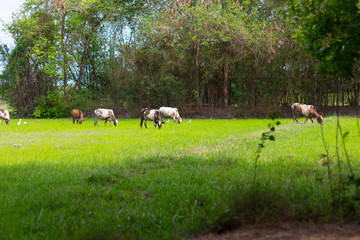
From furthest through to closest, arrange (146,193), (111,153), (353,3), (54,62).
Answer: (54,62) → (111,153) → (146,193) → (353,3)

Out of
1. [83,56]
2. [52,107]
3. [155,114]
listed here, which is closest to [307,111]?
[155,114]

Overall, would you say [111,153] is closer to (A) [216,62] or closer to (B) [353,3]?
(B) [353,3]

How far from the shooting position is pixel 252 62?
2925cm

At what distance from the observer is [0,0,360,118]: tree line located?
2664 centimetres

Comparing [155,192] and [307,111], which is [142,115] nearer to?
[307,111]

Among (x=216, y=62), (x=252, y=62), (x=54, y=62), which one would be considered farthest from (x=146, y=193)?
(x=54, y=62)

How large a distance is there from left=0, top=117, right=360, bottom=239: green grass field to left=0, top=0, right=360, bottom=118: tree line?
17018 mm

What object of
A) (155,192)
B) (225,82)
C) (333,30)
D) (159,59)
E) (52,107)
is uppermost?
(159,59)

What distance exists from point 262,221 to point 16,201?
11.4 ft

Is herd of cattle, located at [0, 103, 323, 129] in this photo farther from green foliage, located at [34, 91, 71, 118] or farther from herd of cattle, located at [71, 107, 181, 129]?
green foliage, located at [34, 91, 71, 118]

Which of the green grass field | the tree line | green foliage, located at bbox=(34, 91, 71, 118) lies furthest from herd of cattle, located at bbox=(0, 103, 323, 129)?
green foliage, located at bbox=(34, 91, 71, 118)

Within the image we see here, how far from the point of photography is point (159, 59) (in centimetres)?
3061

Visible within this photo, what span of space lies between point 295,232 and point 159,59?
2889 centimetres

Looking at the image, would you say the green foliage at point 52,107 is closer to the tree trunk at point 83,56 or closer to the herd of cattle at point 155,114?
the tree trunk at point 83,56
